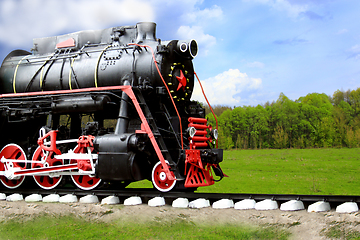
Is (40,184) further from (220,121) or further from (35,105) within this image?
(220,121)

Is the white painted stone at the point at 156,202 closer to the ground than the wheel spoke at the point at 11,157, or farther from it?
closer to the ground

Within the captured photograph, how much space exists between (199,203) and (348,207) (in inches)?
103

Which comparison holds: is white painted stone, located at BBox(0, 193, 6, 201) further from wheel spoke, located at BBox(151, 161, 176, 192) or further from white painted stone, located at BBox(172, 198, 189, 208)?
white painted stone, located at BBox(172, 198, 189, 208)

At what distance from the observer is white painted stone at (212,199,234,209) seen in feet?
20.0

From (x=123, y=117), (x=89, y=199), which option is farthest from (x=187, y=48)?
(x=89, y=199)

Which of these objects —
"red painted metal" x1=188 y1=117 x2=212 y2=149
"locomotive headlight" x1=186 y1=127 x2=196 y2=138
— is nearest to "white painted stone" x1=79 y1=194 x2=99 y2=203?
"red painted metal" x1=188 y1=117 x2=212 y2=149

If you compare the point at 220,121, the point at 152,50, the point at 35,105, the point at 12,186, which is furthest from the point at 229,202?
the point at 220,121

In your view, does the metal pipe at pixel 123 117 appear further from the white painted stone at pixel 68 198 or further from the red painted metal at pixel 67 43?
the red painted metal at pixel 67 43

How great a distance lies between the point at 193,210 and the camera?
6125mm

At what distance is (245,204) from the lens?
5.98 m

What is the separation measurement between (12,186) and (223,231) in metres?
6.49

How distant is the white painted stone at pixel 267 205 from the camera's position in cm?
583

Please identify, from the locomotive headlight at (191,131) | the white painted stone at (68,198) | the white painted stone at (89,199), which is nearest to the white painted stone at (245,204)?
the locomotive headlight at (191,131)

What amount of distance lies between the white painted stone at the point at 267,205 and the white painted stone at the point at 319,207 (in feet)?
1.97
